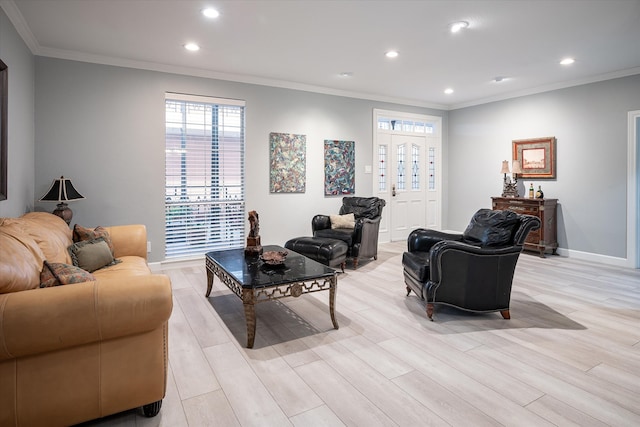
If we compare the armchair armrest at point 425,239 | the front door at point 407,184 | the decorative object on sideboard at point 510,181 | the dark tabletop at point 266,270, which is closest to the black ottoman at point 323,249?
the dark tabletop at point 266,270

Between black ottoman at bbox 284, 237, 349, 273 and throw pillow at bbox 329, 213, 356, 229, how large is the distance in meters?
0.69

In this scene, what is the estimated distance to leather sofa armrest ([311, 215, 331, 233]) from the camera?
5613mm

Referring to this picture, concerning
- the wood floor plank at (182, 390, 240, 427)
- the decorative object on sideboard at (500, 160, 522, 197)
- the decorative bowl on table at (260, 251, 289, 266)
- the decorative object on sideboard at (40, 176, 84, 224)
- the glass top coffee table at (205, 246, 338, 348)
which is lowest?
the wood floor plank at (182, 390, 240, 427)

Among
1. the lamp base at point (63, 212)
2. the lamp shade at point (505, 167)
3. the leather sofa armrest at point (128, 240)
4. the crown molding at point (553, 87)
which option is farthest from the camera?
the lamp shade at point (505, 167)

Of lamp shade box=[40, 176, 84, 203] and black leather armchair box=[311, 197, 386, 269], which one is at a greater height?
lamp shade box=[40, 176, 84, 203]

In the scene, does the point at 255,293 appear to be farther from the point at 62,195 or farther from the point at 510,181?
the point at 510,181

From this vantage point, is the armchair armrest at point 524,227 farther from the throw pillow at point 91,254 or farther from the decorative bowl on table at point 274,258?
the throw pillow at point 91,254

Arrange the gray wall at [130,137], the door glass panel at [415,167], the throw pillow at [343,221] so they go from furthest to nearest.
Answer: the door glass panel at [415,167] → the throw pillow at [343,221] → the gray wall at [130,137]

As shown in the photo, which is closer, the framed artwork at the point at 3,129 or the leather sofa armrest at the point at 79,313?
the leather sofa armrest at the point at 79,313

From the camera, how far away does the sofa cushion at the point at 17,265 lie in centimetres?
167

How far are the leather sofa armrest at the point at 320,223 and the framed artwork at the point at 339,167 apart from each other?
0.77m

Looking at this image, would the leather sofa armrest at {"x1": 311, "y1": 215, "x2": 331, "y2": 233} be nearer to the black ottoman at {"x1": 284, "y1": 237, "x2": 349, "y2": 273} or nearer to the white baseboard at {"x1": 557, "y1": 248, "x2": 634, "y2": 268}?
the black ottoman at {"x1": 284, "y1": 237, "x2": 349, "y2": 273}

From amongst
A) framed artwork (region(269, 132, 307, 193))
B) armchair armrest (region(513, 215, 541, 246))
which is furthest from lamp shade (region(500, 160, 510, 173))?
armchair armrest (region(513, 215, 541, 246))

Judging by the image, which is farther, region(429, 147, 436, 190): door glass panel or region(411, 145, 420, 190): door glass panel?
region(429, 147, 436, 190): door glass panel
